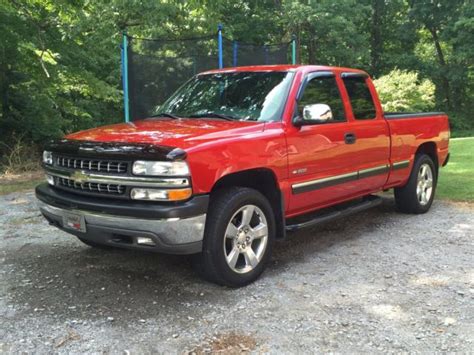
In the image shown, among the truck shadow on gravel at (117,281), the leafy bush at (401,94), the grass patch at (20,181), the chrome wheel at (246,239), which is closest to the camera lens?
the truck shadow on gravel at (117,281)

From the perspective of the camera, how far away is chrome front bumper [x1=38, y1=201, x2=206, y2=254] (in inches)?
150

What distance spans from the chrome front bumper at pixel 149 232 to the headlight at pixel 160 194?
0.16 m

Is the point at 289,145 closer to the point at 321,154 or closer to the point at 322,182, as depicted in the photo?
the point at 321,154

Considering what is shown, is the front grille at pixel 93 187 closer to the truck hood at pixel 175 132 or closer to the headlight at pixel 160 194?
the headlight at pixel 160 194

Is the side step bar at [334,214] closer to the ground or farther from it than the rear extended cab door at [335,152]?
closer to the ground

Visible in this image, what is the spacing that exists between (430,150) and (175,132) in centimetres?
436

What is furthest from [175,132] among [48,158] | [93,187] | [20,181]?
[20,181]

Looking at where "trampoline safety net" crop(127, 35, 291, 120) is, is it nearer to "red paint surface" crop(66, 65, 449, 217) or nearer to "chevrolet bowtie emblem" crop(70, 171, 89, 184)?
"red paint surface" crop(66, 65, 449, 217)

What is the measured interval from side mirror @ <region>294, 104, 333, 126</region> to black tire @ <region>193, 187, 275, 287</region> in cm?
85

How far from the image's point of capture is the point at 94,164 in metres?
4.14

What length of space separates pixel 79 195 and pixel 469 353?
308 cm

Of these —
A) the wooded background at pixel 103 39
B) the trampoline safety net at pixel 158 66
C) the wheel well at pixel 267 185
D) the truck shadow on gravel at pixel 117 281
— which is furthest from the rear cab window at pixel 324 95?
the wooded background at pixel 103 39

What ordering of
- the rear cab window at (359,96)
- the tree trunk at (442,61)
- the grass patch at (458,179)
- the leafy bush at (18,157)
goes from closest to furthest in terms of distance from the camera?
the rear cab window at (359,96) → the grass patch at (458,179) → the leafy bush at (18,157) → the tree trunk at (442,61)

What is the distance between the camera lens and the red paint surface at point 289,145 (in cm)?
407
